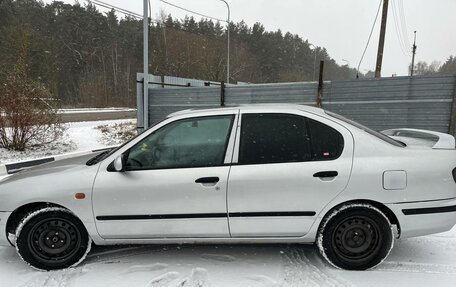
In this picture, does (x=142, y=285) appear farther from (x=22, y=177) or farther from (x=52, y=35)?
(x=52, y=35)

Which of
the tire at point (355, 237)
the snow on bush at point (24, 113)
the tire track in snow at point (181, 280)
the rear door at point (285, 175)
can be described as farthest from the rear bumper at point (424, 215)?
the snow on bush at point (24, 113)

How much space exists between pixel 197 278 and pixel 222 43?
2195 inches

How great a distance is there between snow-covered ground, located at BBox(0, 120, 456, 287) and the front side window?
998 mm

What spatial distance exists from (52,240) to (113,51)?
59187 mm

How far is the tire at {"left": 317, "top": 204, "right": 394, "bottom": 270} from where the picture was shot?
3.32 meters

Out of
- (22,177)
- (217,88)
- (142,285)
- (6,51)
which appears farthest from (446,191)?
(6,51)

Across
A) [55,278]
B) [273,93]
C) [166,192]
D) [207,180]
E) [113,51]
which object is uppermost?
[113,51]

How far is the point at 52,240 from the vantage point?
348cm

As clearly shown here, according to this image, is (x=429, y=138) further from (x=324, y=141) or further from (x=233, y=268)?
(x=233, y=268)

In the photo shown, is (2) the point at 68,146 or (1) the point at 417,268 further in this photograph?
(2) the point at 68,146

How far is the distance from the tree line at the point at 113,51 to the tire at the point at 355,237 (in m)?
40.9

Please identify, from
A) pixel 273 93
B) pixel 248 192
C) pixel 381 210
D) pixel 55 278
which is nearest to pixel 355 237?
pixel 381 210

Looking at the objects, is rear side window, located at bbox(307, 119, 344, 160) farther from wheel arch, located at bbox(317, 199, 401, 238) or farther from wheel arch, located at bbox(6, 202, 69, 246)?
wheel arch, located at bbox(6, 202, 69, 246)

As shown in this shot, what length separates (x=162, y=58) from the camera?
152 ft
